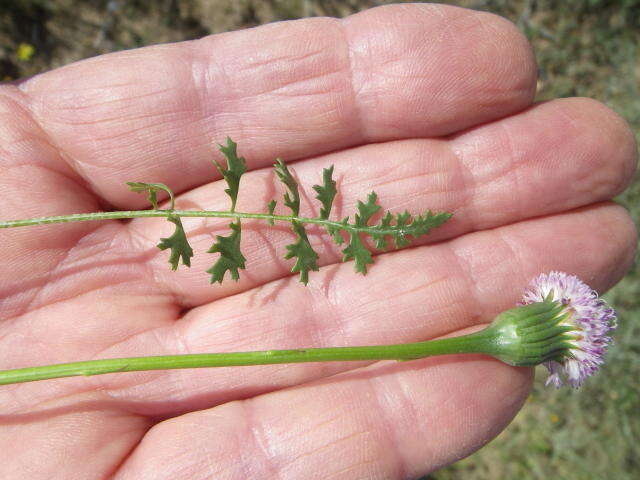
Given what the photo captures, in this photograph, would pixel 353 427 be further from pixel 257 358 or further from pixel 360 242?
pixel 360 242

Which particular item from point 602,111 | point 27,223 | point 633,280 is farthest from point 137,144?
point 633,280

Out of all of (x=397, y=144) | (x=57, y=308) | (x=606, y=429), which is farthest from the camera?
(x=606, y=429)

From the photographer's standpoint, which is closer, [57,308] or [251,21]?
[57,308]

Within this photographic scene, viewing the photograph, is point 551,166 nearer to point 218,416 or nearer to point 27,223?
point 218,416

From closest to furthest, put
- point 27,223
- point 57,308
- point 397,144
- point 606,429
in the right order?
1. point 27,223
2. point 57,308
3. point 397,144
4. point 606,429

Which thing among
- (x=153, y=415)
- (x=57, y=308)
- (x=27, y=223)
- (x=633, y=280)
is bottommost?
(x=633, y=280)

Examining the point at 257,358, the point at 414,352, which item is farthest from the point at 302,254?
the point at 414,352

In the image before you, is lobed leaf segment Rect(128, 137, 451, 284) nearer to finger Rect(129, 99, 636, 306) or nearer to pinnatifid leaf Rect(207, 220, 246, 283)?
pinnatifid leaf Rect(207, 220, 246, 283)

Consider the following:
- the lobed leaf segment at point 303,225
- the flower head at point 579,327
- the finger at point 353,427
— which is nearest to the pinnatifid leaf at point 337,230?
the lobed leaf segment at point 303,225
